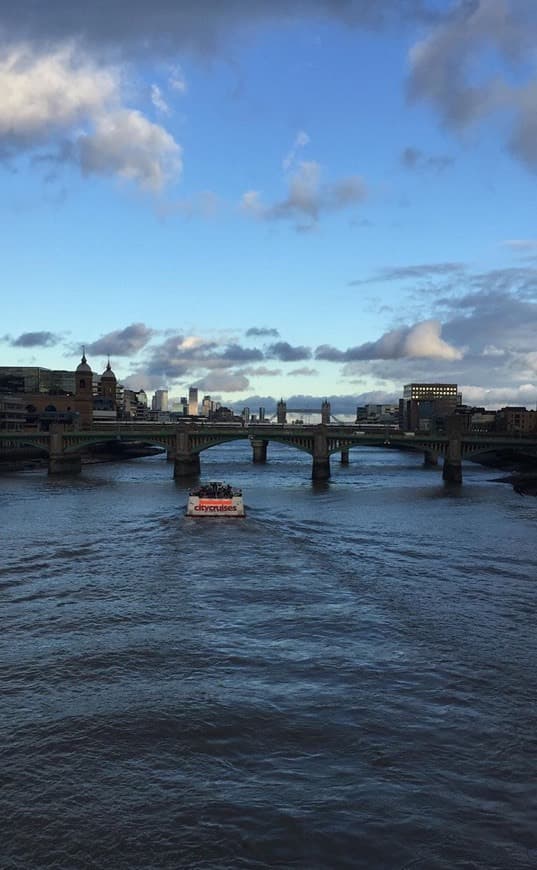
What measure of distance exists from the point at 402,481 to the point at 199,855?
113971 mm

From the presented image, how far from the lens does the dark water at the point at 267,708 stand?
16641 mm

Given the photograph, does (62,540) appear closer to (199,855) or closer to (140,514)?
(140,514)

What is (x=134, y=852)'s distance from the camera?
52.2 ft

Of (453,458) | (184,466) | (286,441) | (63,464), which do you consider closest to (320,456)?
(286,441)

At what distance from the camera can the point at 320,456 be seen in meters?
127

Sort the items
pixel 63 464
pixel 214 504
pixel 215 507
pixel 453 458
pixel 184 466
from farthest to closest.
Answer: pixel 63 464 → pixel 184 466 → pixel 453 458 → pixel 215 507 → pixel 214 504

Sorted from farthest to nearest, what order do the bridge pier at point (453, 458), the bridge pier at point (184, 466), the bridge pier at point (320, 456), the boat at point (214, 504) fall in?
the bridge pier at point (184, 466) < the bridge pier at point (320, 456) < the bridge pier at point (453, 458) < the boat at point (214, 504)

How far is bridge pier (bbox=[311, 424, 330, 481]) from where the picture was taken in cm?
12475

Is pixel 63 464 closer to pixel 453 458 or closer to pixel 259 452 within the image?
pixel 259 452

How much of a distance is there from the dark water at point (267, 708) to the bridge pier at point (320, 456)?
70.4m

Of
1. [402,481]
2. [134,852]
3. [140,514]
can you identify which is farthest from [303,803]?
[402,481]

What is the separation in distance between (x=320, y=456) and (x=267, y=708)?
10357 centimetres

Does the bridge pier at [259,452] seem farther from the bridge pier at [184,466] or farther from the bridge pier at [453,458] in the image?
the bridge pier at [453,458]

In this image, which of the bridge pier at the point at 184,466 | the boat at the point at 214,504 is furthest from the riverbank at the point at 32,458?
the boat at the point at 214,504
